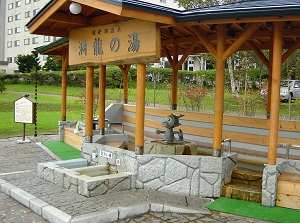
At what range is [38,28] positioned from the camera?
7.82 m

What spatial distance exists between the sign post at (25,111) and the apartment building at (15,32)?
38075 mm

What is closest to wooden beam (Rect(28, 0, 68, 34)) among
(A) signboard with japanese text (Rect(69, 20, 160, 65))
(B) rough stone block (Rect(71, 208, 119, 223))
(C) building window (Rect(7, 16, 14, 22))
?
(A) signboard with japanese text (Rect(69, 20, 160, 65))

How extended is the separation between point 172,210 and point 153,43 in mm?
2751

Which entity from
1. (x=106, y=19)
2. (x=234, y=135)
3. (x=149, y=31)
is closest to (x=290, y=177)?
(x=234, y=135)

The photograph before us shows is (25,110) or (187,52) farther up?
(187,52)

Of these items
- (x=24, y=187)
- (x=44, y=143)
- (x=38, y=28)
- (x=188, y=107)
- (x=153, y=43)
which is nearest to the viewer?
(x=153, y=43)

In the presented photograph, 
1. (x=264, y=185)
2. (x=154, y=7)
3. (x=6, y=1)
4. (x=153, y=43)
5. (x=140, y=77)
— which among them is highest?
(x=6, y=1)

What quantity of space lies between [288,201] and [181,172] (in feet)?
5.84

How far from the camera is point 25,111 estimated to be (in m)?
11.8

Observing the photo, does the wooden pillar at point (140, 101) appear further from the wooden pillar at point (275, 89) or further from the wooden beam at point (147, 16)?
the wooden pillar at point (275, 89)

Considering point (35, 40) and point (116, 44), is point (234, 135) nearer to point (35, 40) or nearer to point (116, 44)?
point (116, 44)

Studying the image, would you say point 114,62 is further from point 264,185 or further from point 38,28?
point 264,185

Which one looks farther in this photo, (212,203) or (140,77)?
(140,77)

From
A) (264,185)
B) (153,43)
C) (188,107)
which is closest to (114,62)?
(153,43)
